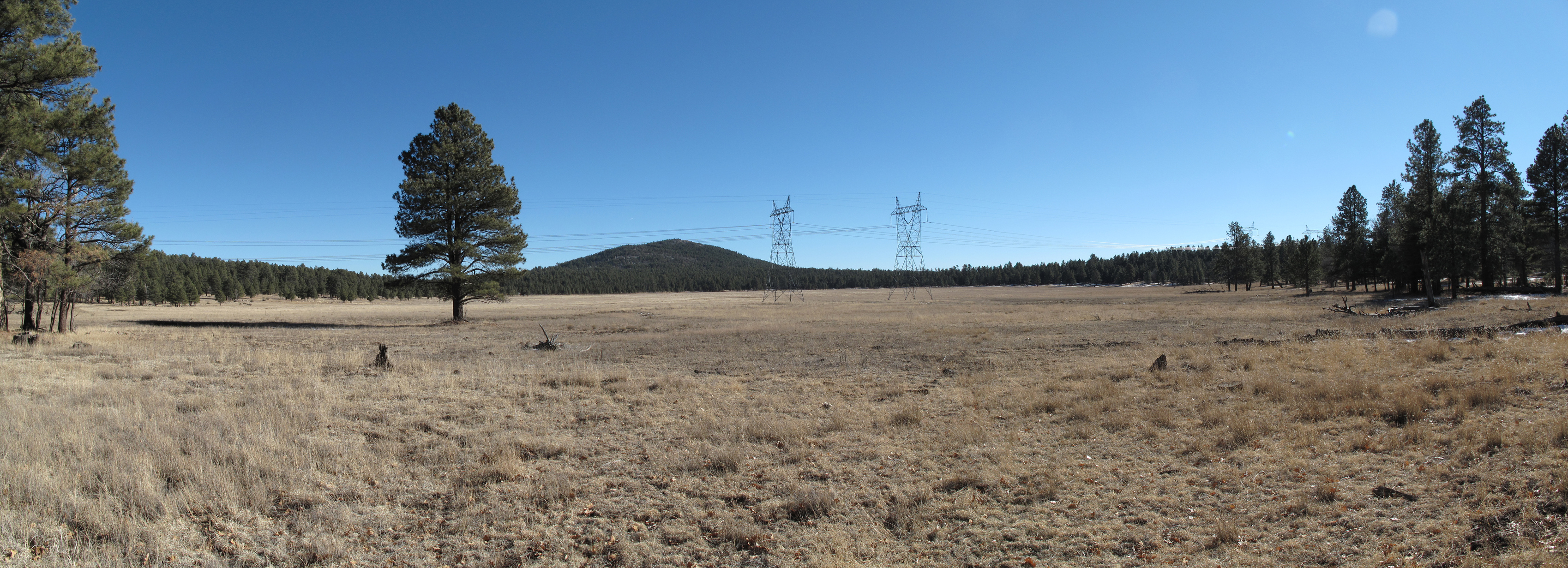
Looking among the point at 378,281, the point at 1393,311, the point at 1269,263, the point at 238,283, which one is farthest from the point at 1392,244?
the point at 378,281

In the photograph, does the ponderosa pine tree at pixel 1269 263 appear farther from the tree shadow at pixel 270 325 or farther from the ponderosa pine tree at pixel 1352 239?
the tree shadow at pixel 270 325

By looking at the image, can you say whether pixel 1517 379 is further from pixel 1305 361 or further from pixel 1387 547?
pixel 1387 547

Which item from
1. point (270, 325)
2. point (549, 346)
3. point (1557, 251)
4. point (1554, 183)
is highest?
point (1554, 183)

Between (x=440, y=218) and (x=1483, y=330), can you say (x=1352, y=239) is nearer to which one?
A: (x=1483, y=330)

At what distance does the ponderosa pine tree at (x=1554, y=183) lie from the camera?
137ft

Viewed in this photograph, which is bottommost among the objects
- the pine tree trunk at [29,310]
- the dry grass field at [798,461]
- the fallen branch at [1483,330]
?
the dry grass field at [798,461]

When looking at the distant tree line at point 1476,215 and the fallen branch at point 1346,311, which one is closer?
the fallen branch at point 1346,311

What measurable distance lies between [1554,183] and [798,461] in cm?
6442

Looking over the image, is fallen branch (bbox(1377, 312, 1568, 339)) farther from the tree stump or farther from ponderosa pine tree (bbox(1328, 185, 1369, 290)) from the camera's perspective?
ponderosa pine tree (bbox(1328, 185, 1369, 290))

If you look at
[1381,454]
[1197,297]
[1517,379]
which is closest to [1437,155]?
[1197,297]

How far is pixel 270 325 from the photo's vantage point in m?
36.2

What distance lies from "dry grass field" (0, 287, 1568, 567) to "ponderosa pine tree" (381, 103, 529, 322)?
18095 millimetres

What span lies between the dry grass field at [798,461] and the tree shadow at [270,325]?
686 inches

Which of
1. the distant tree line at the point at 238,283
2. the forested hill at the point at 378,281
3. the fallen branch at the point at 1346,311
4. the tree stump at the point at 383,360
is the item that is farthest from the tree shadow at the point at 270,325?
the fallen branch at the point at 1346,311
